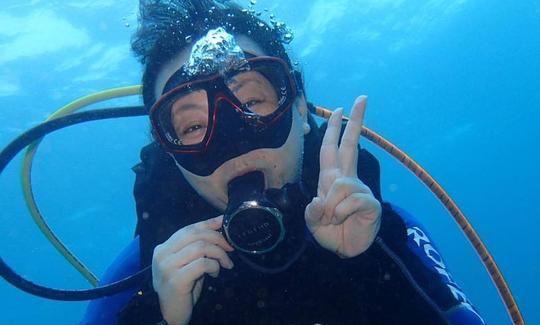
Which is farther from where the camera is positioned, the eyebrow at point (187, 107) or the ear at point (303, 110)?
the ear at point (303, 110)

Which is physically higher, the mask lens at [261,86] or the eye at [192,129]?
the mask lens at [261,86]

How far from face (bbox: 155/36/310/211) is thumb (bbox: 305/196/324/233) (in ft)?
1.39

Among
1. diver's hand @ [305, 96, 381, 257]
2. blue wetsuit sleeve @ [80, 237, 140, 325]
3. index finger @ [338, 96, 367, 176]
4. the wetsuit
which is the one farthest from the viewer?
blue wetsuit sleeve @ [80, 237, 140, 325]

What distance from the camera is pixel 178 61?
10.2ft

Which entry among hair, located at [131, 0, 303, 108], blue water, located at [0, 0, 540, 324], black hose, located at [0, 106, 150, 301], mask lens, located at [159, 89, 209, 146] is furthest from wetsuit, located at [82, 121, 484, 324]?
blue water, located at [0, 0, 540, 324]

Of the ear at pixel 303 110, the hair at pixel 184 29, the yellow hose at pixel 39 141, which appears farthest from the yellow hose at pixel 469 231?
the yellow hose at pixel 39 141

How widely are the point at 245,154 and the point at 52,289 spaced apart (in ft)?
5.75

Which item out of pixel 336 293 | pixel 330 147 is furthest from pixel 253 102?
pixel 336 293

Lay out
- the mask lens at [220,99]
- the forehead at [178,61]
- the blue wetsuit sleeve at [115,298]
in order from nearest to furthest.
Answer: the mask lens at [220,99] < the forehead at [178,61] < the blue wetsuit sleeve at [115,298]

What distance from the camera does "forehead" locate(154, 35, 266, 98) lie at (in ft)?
10.2

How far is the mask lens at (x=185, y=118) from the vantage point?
2947 millimetres

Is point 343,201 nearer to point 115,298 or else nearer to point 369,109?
point 115,298

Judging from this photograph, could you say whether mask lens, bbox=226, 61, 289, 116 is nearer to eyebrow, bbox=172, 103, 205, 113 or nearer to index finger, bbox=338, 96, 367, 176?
eyebrow, bbox=172, 103, 205, 113

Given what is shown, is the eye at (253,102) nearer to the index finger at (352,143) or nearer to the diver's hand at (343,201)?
the diver's hand at (343,201)
